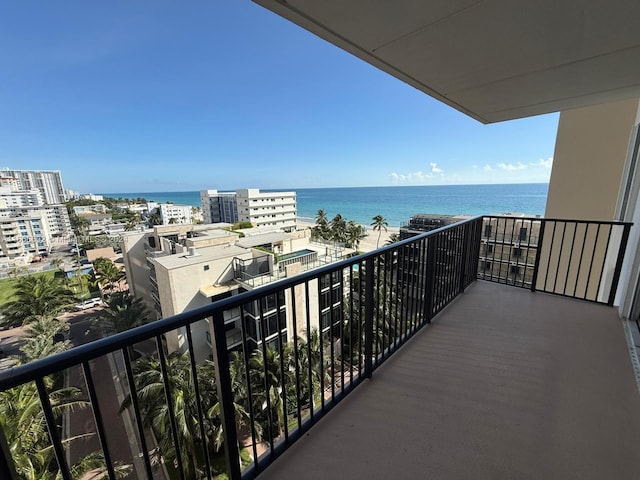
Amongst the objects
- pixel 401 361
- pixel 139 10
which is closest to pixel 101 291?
pixel 139 10

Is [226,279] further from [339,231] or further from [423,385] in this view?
[339,231]

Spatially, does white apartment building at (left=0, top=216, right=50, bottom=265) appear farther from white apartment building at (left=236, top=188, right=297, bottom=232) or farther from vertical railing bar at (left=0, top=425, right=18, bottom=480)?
vertical railing bar at (left=0, top=425, right=18, bottom=480)

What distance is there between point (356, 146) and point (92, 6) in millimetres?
45407

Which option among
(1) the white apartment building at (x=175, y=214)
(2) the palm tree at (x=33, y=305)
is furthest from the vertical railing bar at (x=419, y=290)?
(1) the white apartment building at (x=175, y=214)

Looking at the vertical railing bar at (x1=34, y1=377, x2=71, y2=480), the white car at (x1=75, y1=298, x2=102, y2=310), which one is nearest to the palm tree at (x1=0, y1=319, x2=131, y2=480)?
the vertical railing bar at (x1=34, y1=377, x2=71, y2=480)

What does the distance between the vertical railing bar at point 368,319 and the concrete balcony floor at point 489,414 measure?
12 centimetres

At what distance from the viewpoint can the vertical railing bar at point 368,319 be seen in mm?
1689

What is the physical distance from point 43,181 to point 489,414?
107 m

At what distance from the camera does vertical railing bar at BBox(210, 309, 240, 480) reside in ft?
3.33

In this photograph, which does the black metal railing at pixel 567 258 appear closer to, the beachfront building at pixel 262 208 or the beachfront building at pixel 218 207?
the beachfront building at pixel 262 208

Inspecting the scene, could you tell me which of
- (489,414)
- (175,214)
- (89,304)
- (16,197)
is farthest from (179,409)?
(16,197)

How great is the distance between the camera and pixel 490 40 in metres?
1.40

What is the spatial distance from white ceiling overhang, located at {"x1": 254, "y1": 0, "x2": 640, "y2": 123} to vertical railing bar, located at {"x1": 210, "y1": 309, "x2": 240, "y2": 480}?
1.40 m

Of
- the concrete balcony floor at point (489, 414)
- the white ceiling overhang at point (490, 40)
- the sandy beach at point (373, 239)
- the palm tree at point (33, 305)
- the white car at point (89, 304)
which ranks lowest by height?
the white car at point (89, 304)
